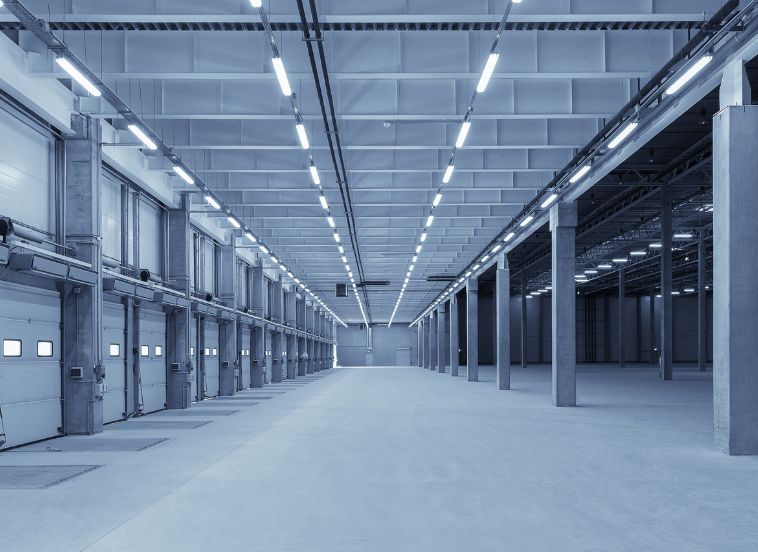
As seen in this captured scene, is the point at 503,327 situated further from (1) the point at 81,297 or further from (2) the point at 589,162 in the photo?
(1) the point at 81,297

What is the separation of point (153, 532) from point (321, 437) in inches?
384

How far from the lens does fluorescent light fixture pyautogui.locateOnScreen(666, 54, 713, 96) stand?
1486 centimetres

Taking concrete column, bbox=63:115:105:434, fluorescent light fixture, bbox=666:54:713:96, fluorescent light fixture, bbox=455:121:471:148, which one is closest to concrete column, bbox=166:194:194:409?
concrete column, bbox=63:115:105:434

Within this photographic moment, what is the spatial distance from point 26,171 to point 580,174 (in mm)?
15560

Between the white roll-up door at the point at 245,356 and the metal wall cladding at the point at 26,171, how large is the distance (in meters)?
25.7

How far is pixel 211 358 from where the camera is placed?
38438 mm

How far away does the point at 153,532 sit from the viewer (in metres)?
8.88

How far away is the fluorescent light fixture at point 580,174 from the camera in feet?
76.9

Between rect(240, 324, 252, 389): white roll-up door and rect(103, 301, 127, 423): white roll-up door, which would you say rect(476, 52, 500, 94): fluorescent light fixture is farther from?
rect(240, 324, 252, 389): white roll-up door

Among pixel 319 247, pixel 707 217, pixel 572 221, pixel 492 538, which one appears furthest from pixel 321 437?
pixel 707 217

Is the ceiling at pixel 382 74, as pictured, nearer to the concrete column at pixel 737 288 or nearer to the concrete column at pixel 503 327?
the concrete column at pixel 737 288

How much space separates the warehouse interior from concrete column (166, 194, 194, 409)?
0.09m

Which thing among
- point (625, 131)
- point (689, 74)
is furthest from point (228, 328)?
point (689, 74)

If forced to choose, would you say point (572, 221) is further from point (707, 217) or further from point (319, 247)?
point (707, 217)
